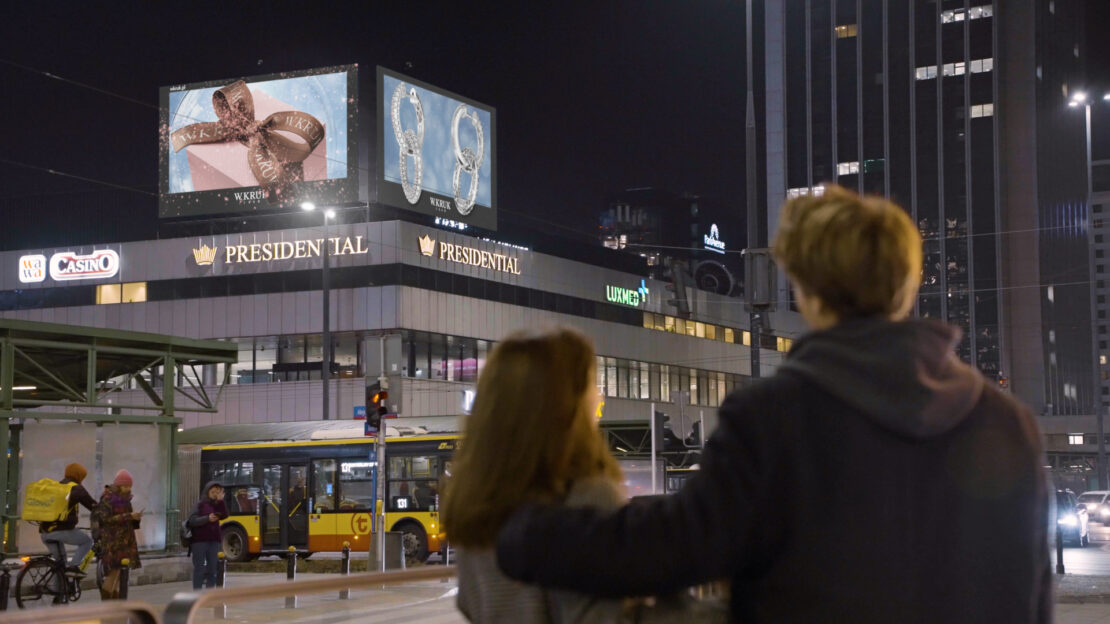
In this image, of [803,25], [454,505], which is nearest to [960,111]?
[803,25]

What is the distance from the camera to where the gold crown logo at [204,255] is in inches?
2488

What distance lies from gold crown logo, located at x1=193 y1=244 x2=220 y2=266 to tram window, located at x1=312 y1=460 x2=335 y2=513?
31350 millimetres

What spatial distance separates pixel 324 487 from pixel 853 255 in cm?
3274

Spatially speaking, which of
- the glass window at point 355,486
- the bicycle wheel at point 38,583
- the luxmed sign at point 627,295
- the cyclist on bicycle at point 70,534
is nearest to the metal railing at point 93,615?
the bicycle wheel at point 38,583

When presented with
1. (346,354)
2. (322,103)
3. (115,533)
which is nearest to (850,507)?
(115,533)

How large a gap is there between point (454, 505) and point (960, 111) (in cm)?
14997

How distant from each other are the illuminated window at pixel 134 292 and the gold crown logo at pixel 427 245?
14.1 metres

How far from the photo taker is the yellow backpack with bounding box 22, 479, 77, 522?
19.5m

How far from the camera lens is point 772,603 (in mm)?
2096

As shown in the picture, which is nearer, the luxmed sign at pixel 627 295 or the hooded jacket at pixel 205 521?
the hooded jacket at pixel 205 521

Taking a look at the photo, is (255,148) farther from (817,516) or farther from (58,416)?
(817,516)

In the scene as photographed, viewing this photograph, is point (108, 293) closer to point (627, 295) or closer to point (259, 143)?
point (259, 143)

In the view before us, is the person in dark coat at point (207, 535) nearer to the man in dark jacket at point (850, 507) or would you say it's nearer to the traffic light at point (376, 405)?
the traffic light at point (376, 405)

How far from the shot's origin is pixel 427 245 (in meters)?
61.0
